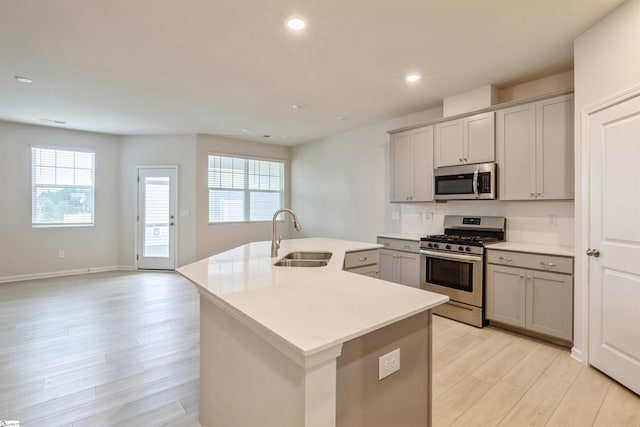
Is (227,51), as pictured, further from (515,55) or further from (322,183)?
(322,183)

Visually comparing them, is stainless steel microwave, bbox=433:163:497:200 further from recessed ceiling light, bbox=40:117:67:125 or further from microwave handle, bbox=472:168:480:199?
recessed ceiling light, bbox=40:117:67:125

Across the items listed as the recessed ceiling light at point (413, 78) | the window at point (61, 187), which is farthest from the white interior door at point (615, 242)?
the window at point (61, 187)

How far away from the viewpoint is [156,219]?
6.06 m

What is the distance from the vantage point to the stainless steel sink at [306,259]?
7.75 feet

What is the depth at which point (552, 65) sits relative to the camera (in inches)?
118

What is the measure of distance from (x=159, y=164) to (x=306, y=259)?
478 centimetres

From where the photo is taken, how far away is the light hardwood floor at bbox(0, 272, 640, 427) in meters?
1.89

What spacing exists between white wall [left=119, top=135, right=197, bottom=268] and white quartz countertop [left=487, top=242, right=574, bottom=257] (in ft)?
17.0

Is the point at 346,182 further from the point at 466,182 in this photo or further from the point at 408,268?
the point at 466,182

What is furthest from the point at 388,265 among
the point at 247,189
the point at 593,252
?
the point at 247,189

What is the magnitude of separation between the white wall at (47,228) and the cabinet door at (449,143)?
609 centimetres

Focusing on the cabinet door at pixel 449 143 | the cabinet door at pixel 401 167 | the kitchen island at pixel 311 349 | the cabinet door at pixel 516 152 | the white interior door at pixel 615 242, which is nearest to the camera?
the kitchen island at pixel 311 349

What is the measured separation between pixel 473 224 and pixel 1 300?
644 centimetres

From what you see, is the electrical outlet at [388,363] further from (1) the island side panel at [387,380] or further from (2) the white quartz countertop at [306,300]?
(2) the white quartz countertop at [306,300]
